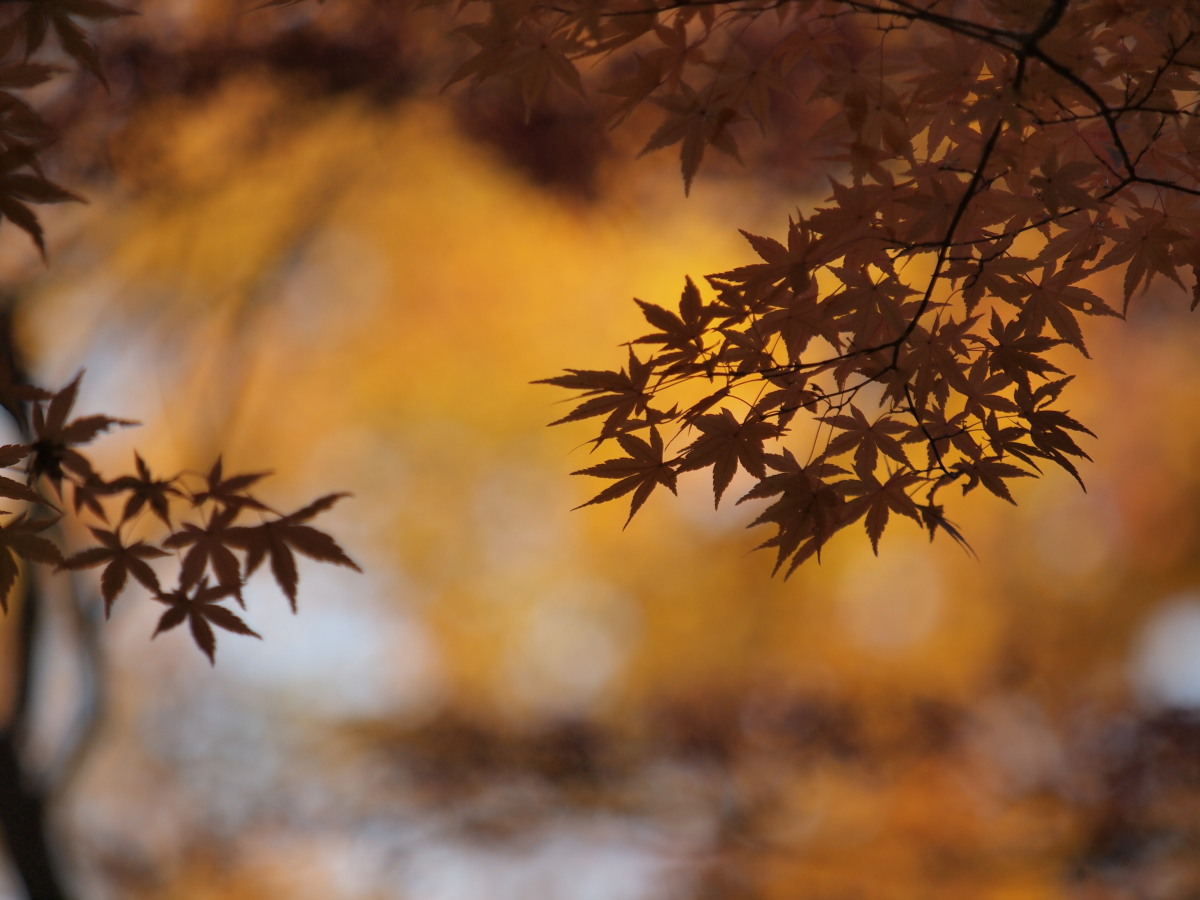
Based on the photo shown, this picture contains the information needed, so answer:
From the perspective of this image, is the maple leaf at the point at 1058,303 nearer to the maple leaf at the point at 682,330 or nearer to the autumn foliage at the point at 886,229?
the autumn foliage at the point at 886,229

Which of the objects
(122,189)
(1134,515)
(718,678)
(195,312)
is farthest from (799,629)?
(122,189)

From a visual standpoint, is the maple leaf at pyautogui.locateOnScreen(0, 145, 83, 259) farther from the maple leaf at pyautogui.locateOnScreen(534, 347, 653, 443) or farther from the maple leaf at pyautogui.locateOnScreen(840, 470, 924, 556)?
the maple leaf at pyautogui.locateOnScreen(840, 470, 924, 556)

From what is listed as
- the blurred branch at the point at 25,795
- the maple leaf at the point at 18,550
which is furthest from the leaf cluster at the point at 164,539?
the blurred branch at the point at 25,795

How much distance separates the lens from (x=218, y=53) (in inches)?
121

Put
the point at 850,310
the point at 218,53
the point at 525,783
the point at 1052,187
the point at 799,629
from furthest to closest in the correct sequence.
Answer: the point at 799,629 → the point at 525,783 → the point at 218,53 → the point at 850,310 → the point at 1052,187

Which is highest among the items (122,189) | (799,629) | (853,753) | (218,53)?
(218,53)

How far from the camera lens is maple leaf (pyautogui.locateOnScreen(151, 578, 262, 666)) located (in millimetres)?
1058

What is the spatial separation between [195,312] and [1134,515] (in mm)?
4789

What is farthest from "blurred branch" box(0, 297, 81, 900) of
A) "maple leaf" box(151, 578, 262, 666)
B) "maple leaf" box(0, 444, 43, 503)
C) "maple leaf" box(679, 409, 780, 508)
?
"maple leaf" box(679, 409, 780, 508)

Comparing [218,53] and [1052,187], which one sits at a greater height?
[218,53]

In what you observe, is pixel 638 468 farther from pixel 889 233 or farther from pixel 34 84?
pixel 34 84

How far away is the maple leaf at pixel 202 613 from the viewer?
1058 millimetres

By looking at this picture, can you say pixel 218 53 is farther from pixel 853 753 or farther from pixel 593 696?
pixel 853 753

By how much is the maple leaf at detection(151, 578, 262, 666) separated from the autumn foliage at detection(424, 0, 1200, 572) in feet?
1.61
